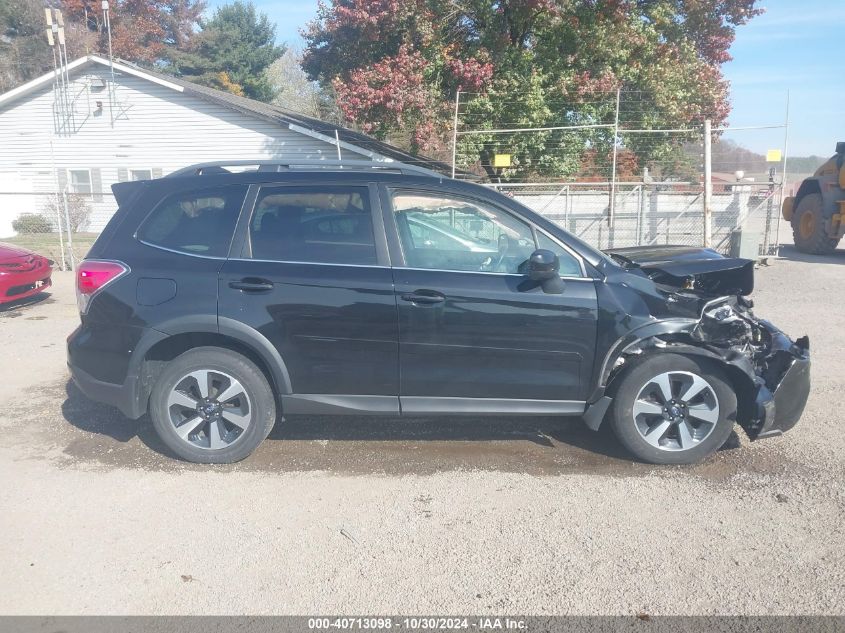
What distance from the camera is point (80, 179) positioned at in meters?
24.2

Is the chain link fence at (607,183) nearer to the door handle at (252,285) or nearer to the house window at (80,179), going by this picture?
the house window at (80,179)

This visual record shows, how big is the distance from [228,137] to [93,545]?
20.3m

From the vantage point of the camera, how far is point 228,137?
22.5 m

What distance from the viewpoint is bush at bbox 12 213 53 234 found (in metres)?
20.1

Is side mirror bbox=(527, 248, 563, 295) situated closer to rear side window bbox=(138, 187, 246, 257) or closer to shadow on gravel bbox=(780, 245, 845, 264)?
rear side window bbox=(138, 187, 246, 257)

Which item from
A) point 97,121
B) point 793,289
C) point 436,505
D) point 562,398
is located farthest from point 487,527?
point 97,121

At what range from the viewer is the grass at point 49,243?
51.5 feet

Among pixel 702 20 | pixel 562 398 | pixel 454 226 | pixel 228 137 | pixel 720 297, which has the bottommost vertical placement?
pixel 562 398

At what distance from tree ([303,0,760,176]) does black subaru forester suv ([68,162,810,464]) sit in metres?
12.6

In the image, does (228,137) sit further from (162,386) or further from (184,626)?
(184,626)

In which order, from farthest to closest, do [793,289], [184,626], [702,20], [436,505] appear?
[702,20], [793,289], [436,505], [184,626]

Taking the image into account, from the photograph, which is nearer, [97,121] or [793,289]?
[793,289]

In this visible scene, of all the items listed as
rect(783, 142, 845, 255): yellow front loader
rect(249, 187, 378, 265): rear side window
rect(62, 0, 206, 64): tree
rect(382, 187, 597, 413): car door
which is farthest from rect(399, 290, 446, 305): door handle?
rect(62, 0, 206, 64): tree

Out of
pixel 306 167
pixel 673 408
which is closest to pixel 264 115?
pixel 306 167
